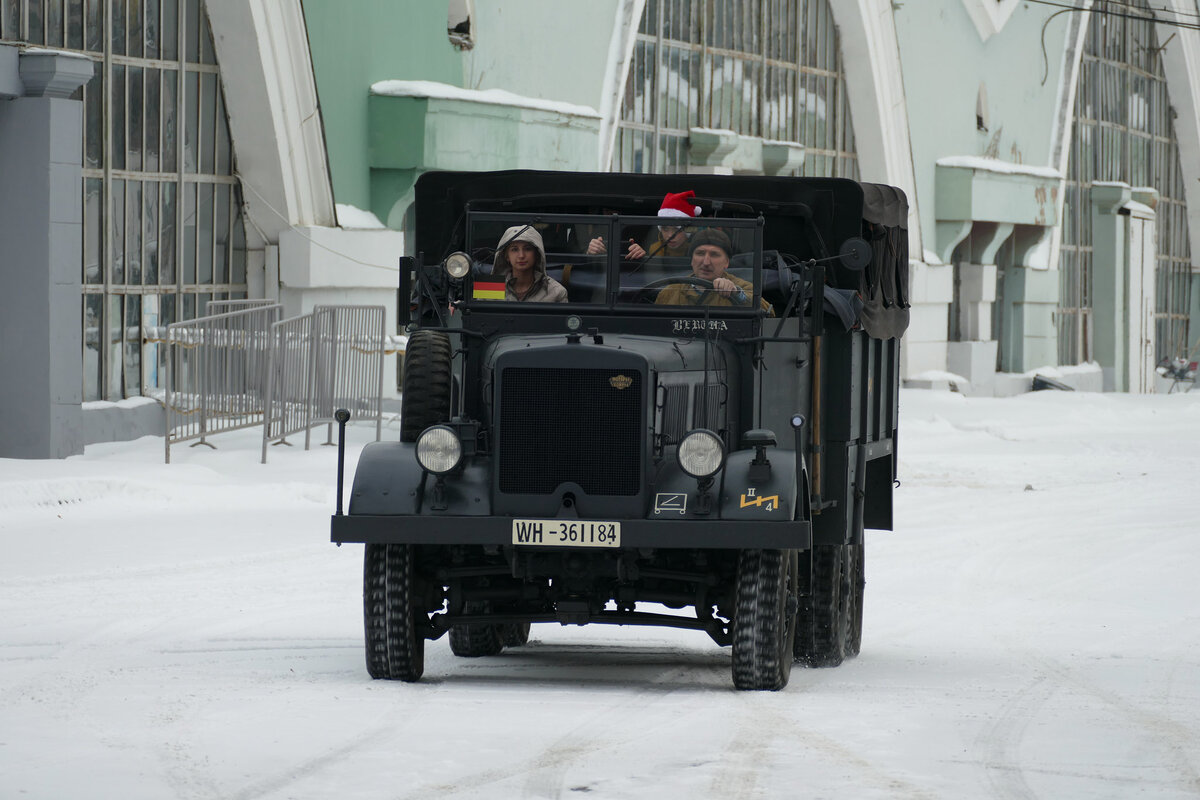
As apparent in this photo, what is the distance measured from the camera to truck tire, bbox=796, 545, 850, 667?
10.6 meters

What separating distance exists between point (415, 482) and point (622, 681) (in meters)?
1.41

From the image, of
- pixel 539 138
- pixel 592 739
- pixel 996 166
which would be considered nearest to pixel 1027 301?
pixel 996 166

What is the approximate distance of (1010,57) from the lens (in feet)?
131

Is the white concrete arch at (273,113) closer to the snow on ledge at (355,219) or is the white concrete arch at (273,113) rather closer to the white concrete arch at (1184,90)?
the snow on ledge at (355,219)

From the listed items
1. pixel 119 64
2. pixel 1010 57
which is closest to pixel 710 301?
pixel 119 64

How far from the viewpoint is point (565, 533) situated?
880cm

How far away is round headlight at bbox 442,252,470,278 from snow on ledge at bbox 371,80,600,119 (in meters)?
14.9

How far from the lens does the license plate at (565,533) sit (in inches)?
345

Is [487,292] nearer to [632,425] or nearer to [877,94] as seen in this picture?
[632,425]

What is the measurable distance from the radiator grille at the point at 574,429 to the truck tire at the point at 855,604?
8.52 ft

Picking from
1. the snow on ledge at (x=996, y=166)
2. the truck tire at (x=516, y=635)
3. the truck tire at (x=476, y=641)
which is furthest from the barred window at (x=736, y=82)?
the truck tire at (x=476, y=641)

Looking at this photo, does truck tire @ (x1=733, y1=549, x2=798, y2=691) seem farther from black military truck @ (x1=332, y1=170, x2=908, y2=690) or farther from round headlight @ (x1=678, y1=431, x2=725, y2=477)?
round headlight @ (x1=678, y1=431, x2=725, y2=477)

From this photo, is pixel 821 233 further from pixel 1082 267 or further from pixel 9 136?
pixel 1082 267

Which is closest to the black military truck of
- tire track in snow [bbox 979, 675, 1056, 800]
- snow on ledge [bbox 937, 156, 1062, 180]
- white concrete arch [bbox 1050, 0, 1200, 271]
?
tire track in snow [bbox 979, 675, 1056, 800]
